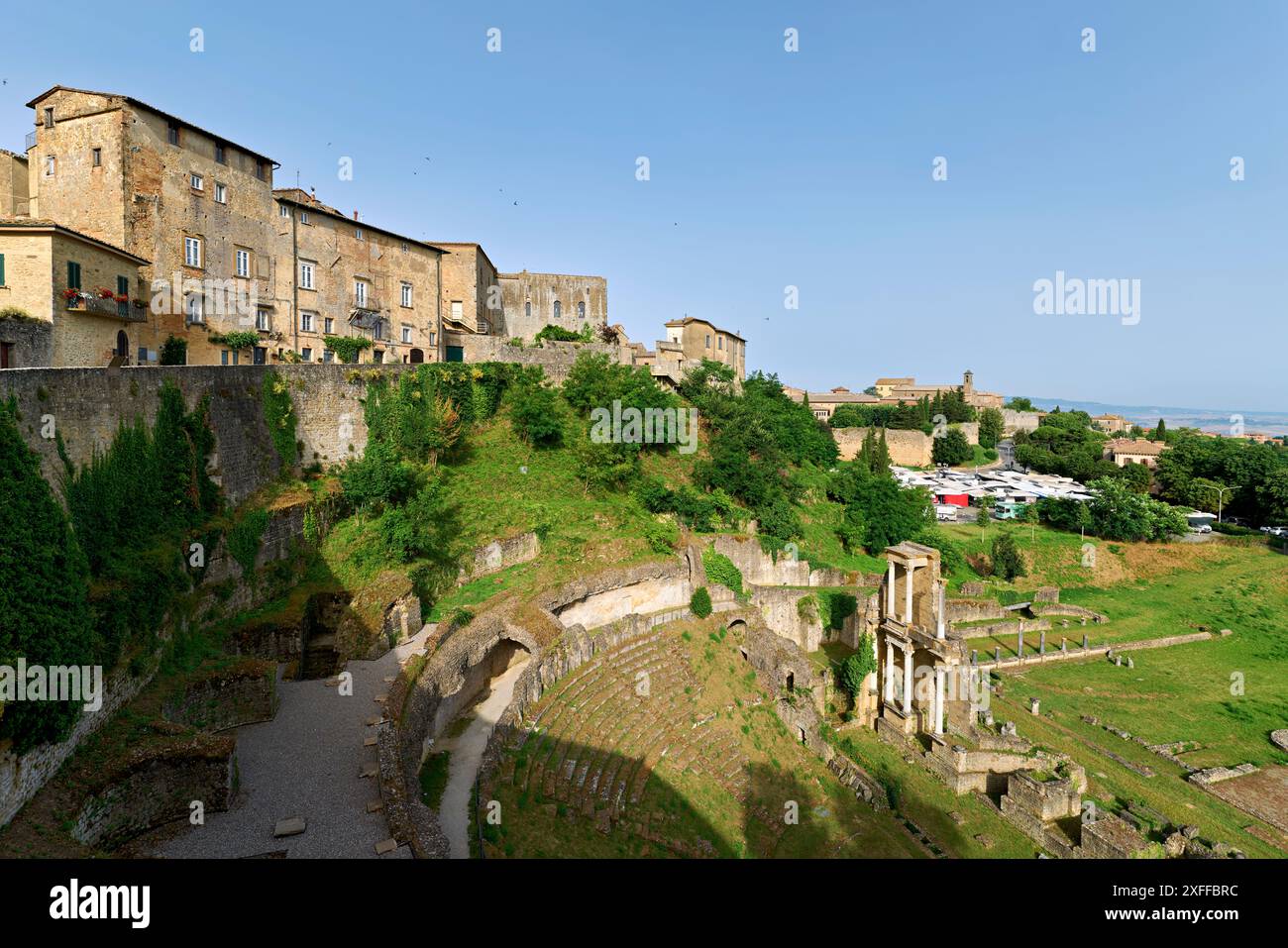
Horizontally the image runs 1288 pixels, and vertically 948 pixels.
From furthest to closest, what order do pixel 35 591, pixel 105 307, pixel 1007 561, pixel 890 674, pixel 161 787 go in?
pixel 1007 561 < pixel 890 674 < pixel 105 307 < pixel 161 787 < pixel 35 591

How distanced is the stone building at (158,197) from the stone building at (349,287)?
7.13 feet

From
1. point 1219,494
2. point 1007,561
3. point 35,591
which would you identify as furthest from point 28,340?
point 1219,494

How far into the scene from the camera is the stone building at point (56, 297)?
19.2 metres

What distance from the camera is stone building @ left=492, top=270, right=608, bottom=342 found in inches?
1975

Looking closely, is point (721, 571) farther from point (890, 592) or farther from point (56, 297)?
point (56, 297)

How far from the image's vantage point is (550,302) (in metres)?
50.7

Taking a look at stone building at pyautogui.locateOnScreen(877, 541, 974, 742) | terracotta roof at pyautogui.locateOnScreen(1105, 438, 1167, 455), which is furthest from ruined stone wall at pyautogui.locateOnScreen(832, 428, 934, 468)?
stone building at pyautogui.locateOnScreen(877, 541, 974, 742)

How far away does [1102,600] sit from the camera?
3809cm

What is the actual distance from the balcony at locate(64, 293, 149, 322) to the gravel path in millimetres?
14743

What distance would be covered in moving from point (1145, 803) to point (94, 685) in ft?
85.3

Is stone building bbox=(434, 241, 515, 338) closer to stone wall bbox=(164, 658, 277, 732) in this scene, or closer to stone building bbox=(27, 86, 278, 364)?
stone building bbox=(27, 86, 278, 364)

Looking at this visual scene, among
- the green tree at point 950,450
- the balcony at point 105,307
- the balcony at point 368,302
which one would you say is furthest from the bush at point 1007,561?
the balcony at point 105,307

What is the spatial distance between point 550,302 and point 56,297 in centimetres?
3329

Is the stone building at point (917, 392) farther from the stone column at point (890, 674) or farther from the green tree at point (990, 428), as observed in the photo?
the stone column at point (890, 674)
